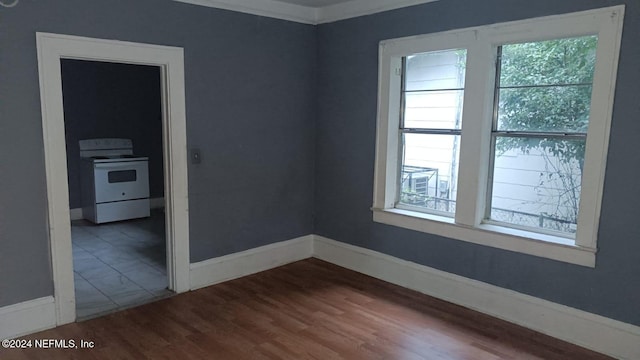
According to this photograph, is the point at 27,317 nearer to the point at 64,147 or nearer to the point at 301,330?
the point at 64,147

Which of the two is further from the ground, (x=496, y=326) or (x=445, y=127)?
(x=445, y=127)

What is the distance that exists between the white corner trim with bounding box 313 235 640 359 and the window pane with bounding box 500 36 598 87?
1559mm

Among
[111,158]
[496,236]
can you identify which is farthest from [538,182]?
[111,158]

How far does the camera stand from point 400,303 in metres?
3.61

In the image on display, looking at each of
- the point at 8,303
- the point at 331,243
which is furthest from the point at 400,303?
the point at 8,303

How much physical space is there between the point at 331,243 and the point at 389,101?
161 cm

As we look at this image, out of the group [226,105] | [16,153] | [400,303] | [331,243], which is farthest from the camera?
[331,243]

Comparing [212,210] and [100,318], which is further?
[212,210]

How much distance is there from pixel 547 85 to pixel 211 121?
2.64 m

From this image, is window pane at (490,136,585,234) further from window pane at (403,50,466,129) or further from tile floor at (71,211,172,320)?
tile floor at (71,211,172,320)

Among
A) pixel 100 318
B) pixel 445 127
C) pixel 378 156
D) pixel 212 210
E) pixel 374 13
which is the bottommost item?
pixel 100 318

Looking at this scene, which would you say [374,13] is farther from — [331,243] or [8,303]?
[8,303]

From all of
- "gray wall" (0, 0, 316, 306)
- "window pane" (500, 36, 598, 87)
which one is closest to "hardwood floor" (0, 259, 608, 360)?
"gray wall" (0, 0, 316, 306)

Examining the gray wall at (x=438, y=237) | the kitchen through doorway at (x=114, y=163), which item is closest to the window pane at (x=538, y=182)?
the gray wall at (x=438, y=237)
